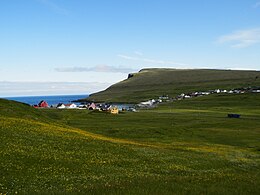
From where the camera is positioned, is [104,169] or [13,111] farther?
[13,111]

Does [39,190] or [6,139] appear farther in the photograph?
[6,139]

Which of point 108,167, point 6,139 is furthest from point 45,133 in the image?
point 108,167

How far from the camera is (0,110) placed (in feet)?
206

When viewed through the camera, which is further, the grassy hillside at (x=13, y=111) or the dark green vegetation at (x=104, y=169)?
the grassy hillside at (x=13, y=111)

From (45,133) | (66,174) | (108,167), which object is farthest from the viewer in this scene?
(45,133)

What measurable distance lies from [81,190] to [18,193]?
10.7 feet

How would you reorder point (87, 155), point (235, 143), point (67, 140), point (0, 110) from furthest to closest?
point (235, 143)
point (0, 110)
point (67, 140)
point (87, 155)

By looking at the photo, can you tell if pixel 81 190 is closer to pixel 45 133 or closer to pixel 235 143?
pixel 45 133

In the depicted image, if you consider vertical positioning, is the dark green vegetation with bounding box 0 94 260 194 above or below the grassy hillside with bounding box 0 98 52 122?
below

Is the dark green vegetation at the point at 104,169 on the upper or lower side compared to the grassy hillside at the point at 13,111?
lower

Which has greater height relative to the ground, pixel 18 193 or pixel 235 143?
pixel 18 193

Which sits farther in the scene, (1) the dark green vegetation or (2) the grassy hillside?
(2) the grassy hillside

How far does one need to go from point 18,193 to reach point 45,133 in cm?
2720

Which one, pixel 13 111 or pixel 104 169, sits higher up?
pixel 13 111
